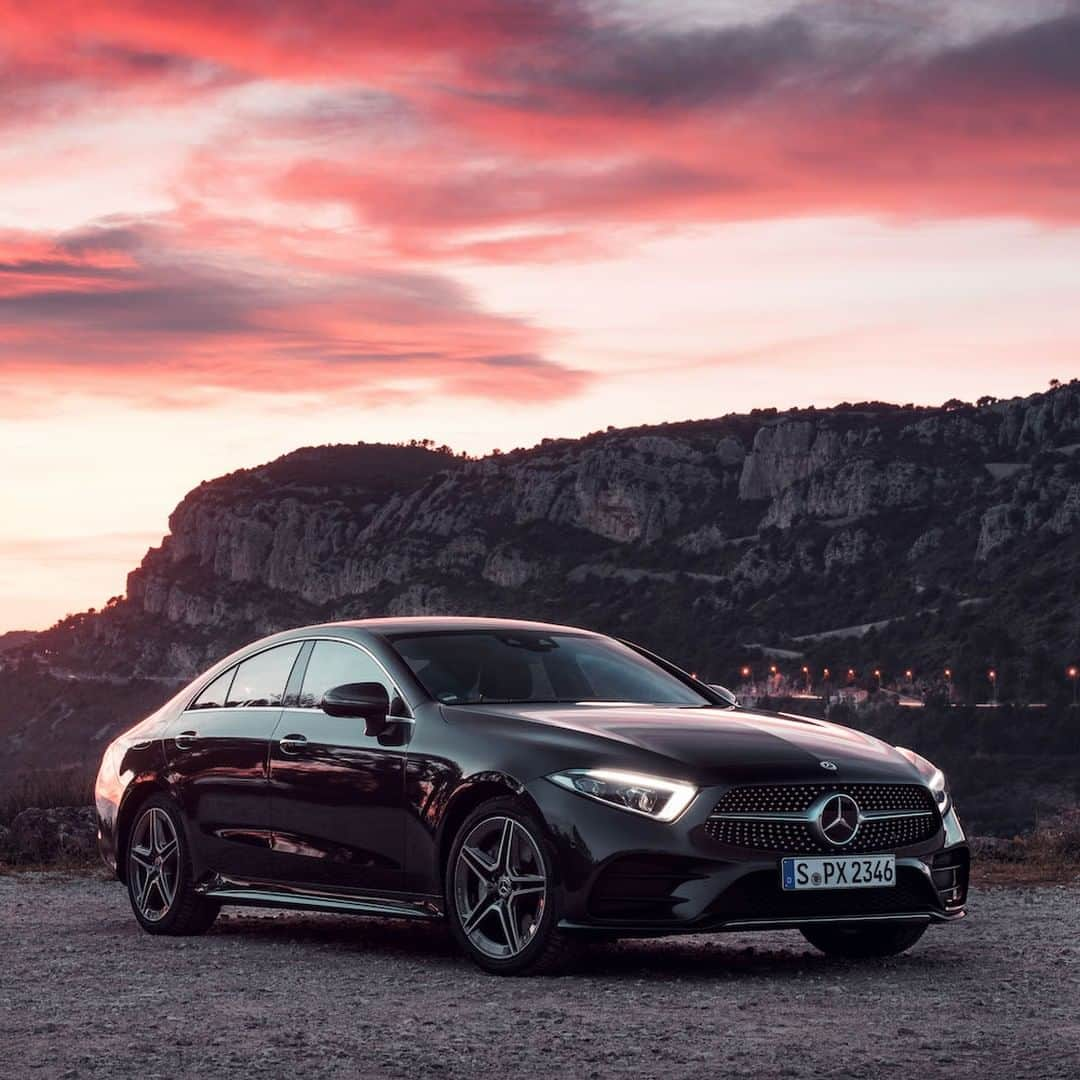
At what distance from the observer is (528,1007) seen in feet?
22.4

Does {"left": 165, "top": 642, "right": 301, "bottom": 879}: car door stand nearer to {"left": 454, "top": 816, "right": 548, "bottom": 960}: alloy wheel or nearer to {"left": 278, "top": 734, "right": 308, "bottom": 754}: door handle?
{"left": 278, "top": 734, "right": 308, "bottom": 754}: door handle

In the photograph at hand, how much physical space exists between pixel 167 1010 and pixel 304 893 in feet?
7.13

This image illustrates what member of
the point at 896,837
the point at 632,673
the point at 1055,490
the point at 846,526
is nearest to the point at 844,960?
the point at 896,837

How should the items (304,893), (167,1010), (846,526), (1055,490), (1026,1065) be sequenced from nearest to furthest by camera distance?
(1026,1065) < (167,1010) < (304,893) < (1055,490) < (846,526)

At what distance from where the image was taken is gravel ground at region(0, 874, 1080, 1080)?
567 centimetres

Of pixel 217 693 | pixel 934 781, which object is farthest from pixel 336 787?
pixel 934 781

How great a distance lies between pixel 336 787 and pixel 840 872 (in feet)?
7.89

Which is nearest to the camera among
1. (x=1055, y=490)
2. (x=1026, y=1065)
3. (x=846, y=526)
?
(x=1026, y=1065)

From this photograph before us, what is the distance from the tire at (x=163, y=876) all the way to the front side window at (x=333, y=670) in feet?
3.75

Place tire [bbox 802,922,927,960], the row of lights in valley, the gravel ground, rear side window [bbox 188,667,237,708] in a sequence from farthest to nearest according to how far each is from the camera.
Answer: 1. the row of lights in valley
2. rear side window [bbox 188,667,237,708]
3. tire [bbox 802,922,927,960]
4. the gravel ground

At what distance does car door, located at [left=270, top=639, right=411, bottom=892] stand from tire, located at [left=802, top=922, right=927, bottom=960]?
1.98 m

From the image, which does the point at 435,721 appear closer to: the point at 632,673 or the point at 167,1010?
the point at 632,673

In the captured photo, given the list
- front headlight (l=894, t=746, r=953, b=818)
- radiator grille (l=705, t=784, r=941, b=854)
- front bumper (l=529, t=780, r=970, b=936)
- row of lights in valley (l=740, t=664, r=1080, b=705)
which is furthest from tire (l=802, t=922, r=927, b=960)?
row of lights in valley (l=740, t=664, r=1080, b=705)

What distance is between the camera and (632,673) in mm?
9359
